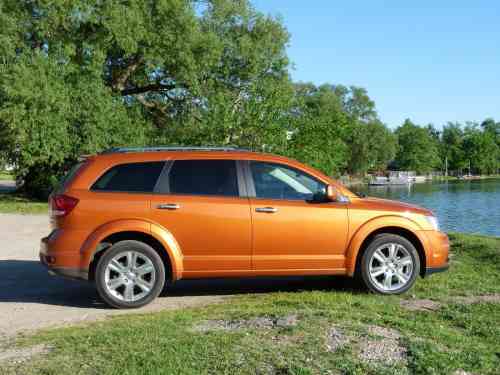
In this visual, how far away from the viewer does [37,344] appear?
4.98 m

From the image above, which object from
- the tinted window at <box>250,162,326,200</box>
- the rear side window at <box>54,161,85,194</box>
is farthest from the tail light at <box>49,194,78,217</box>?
the tinted window at <box>250,162,326,200</box>

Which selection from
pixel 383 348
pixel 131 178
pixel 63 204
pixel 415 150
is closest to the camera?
pixel 383 348

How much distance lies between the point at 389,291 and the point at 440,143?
143558mm

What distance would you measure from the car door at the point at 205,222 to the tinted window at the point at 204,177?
0.04 ft

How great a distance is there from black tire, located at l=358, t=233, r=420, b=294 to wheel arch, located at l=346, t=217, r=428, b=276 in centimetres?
8

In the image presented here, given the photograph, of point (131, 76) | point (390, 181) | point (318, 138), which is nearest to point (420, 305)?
point (318, 138)

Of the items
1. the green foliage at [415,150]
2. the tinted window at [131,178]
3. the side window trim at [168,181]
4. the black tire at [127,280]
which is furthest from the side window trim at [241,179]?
the green foliage at [415,150]

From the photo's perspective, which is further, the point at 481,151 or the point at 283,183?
the point at 481,151

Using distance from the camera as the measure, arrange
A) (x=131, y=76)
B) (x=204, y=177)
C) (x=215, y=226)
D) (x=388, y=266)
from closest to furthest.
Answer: (x=215, y=226) < (x=204, y=177) < (x=388, y=266) < (x=131, y=76)

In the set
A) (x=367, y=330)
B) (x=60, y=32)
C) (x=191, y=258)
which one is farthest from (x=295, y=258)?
(x=60, y=32)

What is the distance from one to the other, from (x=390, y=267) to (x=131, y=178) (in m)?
3.32

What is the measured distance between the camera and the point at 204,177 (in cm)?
698

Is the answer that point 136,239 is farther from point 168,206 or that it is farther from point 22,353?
point 22,353

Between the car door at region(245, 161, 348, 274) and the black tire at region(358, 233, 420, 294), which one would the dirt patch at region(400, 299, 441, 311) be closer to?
the black tire at region(358, 233, 420, 294)
